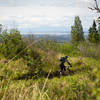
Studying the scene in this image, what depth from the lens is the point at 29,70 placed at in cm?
947

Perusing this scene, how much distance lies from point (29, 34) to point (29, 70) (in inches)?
97.9

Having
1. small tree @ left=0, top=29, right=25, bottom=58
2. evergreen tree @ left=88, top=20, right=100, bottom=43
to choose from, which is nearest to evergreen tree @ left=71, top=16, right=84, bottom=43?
evergreen tree @ left=88, top=20, right=100, bottom=43

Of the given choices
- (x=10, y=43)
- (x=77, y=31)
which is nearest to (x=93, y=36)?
(x=77, y=31)

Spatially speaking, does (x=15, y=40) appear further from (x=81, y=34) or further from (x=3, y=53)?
(x=81, y=34)

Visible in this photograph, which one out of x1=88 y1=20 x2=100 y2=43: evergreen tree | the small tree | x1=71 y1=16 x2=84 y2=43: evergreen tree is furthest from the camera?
x1=71 y1=16 x2=84 y2=43: evergreen tree

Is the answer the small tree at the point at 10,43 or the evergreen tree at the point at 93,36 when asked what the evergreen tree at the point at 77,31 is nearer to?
the evergreen tree at the point at 93,36

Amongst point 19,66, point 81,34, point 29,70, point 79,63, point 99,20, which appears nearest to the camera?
point 99,20

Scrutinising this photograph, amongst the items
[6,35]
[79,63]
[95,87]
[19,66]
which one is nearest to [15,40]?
[6,35]

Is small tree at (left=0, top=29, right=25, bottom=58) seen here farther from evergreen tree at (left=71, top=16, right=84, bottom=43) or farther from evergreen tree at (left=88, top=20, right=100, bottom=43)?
evergreen tree at (left=71, top=16, right=84, bottom=43)

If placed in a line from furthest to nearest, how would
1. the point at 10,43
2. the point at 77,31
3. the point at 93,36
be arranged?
1. the point at 77,31
2. the point at 93,36
3. the point at 10,43

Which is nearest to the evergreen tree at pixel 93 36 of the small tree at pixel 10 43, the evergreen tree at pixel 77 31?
the evergreen tree at pixel 77 31

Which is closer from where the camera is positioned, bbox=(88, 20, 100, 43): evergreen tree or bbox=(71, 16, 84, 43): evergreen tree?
bbox=(88, 20, 100, 43): evergreen tree

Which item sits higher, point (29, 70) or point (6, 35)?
point (6, 35)

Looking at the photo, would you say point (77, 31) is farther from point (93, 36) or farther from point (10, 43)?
point (10, 43)
